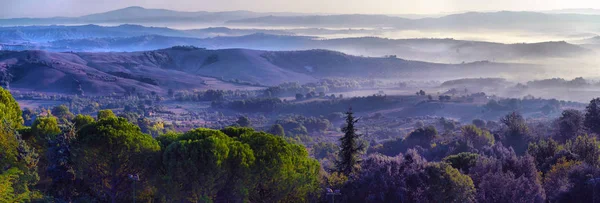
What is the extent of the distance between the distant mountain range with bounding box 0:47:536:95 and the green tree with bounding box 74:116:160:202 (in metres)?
79.4

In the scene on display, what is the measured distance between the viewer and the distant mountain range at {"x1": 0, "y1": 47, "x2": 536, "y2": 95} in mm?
102938

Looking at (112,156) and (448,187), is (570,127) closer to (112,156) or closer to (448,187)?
(448,187)

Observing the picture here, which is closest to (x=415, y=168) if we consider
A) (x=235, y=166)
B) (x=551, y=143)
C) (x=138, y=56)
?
(x=235, y=166)

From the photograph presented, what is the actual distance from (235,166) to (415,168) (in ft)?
24.6

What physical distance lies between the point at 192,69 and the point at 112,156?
13302 cm

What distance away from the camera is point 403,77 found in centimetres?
15575

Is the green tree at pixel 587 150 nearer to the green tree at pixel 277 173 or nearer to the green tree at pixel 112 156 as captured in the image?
the green tree at pixel 277 173

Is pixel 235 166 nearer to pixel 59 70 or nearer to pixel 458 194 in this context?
pixel 458 194

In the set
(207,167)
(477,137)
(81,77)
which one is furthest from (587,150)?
(81,77)

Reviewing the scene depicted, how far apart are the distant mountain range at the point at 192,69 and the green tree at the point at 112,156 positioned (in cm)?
7939

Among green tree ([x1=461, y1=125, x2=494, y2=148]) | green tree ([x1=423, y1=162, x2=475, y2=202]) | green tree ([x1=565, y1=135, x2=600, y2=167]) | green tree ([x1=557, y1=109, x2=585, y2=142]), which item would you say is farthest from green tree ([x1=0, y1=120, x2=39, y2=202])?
green tree ([x1=557, y1=109, x2=585, y2=142])

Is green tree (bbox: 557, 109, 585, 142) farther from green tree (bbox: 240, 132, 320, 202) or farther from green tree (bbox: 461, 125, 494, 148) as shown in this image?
green tree (bbox: 240, 132, 320, 202)

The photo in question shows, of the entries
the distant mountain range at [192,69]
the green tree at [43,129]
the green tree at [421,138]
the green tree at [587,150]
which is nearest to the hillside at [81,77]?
the distant mountain range at [192,69]

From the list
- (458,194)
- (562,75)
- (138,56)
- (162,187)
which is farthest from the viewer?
(138,56)
